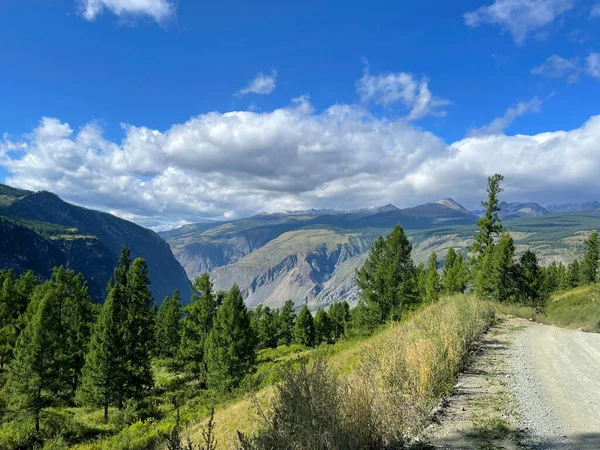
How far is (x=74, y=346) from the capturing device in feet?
126

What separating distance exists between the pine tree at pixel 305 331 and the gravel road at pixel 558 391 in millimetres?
59047

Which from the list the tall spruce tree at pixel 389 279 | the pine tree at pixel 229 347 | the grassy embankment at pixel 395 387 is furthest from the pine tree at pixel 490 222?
the grassy embankment at pixel 395 387

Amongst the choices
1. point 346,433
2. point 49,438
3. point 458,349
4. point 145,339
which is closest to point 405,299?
point 145,339

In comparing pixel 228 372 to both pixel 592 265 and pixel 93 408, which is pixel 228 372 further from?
pixel 592 265

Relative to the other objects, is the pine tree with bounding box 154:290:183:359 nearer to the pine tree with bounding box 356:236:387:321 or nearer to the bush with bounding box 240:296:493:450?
the pine tree with bounding box 356:236:387:321

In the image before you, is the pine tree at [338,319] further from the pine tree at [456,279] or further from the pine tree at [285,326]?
the pine tree at [456,279]

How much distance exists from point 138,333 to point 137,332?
0.19 m

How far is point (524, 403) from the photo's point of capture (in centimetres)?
669

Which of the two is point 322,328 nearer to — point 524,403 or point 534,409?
point 524,403

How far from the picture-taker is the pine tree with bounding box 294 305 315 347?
69.4m

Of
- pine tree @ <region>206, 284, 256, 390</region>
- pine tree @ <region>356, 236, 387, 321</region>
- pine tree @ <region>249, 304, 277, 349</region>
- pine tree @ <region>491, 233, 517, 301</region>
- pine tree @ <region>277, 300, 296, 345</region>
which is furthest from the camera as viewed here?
pine tree @ <region>277, 300, 296, 345</region>

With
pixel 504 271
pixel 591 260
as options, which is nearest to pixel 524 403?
pixel 504 271

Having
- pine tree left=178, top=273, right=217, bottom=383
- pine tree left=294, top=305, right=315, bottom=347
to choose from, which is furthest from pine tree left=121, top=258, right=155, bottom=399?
pine tree left=294, top=305, right=315, bottom=347

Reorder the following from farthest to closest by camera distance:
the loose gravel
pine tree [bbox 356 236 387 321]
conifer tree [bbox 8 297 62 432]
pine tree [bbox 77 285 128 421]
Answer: pine tree [bbox 356 236 387 321] → pine tree [bbox 77 285 128 421] → conifer tree [bbox 8 297 62 432] → the loose gravel
